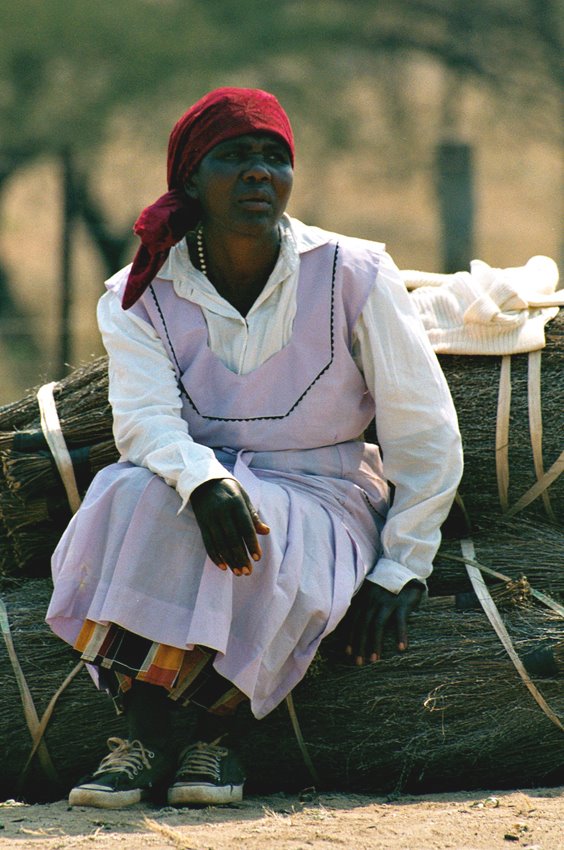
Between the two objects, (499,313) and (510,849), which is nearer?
(510,849)

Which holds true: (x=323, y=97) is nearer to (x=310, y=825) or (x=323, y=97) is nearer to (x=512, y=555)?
(x=512, y=555)

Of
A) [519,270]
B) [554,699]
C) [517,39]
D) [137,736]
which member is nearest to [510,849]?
[554,699]

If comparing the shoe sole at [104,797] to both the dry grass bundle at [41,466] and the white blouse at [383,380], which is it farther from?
the dry grass bundle at [41,466]

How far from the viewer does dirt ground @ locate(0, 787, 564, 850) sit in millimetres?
2869

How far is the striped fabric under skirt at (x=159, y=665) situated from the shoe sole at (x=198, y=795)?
0.65ft

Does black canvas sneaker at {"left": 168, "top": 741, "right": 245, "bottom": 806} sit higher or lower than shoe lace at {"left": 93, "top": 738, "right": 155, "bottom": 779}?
lower

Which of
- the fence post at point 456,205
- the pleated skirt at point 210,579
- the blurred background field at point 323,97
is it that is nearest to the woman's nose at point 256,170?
the pleated skirt at point 210,579

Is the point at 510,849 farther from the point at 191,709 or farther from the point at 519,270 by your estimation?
the point at 519,270

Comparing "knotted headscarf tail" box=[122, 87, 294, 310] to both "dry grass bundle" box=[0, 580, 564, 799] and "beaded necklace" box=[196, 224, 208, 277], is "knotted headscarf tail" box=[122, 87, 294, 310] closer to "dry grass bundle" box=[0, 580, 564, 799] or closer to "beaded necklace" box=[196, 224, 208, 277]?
"beaded necklace" box=[196, 224, 208, 277]

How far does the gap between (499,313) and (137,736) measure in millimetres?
1649

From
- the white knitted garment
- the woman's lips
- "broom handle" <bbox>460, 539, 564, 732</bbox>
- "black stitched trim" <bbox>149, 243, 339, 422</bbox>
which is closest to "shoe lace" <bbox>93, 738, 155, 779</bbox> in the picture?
"black stitched trim" <bbox>149, 243, 339, 422</bbox>

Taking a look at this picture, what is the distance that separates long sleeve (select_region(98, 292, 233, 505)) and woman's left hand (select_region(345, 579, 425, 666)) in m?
0.54

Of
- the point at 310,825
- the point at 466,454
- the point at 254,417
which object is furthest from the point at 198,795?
the point at 466,454

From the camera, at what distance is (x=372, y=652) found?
11.1 feet
